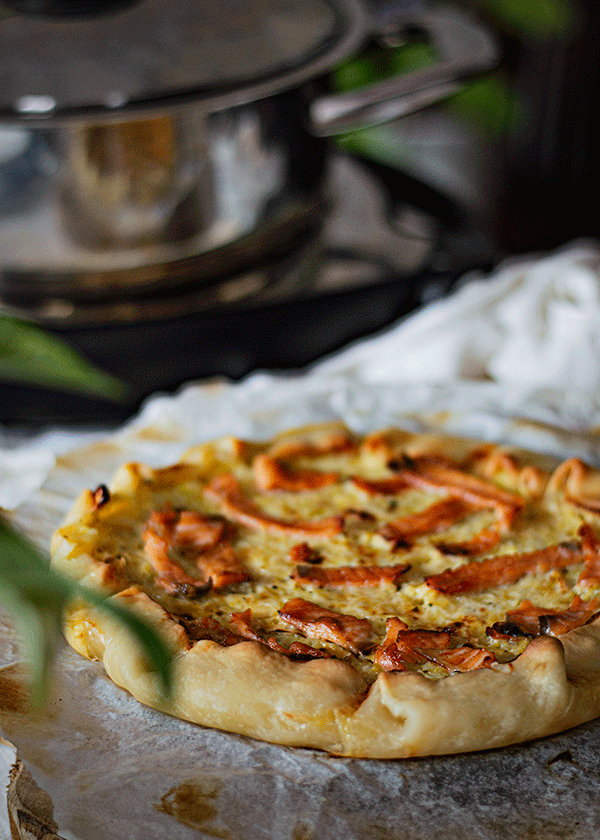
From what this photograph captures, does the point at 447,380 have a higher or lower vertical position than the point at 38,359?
lower

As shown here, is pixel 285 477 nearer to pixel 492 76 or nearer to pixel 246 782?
pixel 246 782

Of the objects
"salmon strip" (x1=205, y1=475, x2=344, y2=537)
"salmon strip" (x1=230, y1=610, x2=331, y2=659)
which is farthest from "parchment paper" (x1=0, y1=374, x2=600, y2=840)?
"salmon strip" (x1=205, y1=475, x2=344, y2=537)

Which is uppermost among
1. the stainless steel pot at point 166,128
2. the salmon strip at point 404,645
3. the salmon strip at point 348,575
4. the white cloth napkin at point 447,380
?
the stainless steel pot at point 166,128

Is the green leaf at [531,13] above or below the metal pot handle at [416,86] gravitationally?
below

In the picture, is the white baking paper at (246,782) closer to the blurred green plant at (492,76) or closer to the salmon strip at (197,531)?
the salmon strip at (197,531)

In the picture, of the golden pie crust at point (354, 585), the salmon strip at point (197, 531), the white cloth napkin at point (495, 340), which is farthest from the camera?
the white cloth napkin at point (495, 340)

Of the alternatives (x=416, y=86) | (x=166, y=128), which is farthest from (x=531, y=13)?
(x=166, y=128)

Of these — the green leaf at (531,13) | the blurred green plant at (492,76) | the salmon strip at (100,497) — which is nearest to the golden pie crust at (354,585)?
the salmon strip at (100,497)

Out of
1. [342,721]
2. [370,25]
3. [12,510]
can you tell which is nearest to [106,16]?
[370,25]
